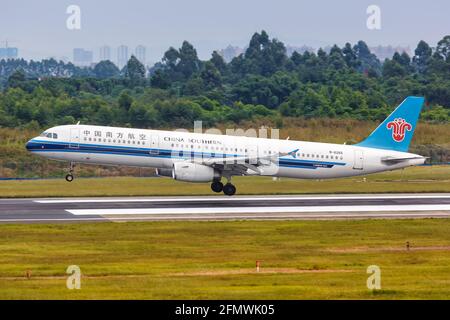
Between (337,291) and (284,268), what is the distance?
494 cm

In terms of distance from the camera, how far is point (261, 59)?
605 feet

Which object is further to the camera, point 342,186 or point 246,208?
point 342,186

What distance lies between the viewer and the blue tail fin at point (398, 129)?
58.2 meters

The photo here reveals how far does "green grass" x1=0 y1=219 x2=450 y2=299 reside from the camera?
1058 inches

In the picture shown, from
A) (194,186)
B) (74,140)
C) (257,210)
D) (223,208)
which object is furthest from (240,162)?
(74,140)

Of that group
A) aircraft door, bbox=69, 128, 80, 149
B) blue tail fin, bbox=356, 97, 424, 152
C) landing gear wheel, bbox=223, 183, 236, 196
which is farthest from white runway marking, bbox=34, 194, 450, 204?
blue tail fin, bbox=356, 97, 424, 152

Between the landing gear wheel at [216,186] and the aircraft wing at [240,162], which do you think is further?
the landing gear wheel at [216,186]

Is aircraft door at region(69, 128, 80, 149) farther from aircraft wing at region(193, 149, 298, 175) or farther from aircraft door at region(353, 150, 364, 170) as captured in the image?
aircraft door at region(353, 150, 364, 170)

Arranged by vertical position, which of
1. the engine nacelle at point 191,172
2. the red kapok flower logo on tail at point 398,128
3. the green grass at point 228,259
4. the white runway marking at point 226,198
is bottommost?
the green grass at point 228,259

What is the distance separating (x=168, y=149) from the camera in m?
54.2

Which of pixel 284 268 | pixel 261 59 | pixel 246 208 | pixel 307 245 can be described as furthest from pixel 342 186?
pixel 261 59

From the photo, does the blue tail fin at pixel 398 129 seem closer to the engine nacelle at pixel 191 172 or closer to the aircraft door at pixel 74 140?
the engine nacelle at pixel 191 172

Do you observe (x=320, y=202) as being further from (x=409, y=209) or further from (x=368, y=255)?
(x=368, y=255)

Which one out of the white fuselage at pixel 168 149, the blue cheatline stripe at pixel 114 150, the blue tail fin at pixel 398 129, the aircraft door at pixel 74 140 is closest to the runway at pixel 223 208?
the white fuselage at pixel 168 149
